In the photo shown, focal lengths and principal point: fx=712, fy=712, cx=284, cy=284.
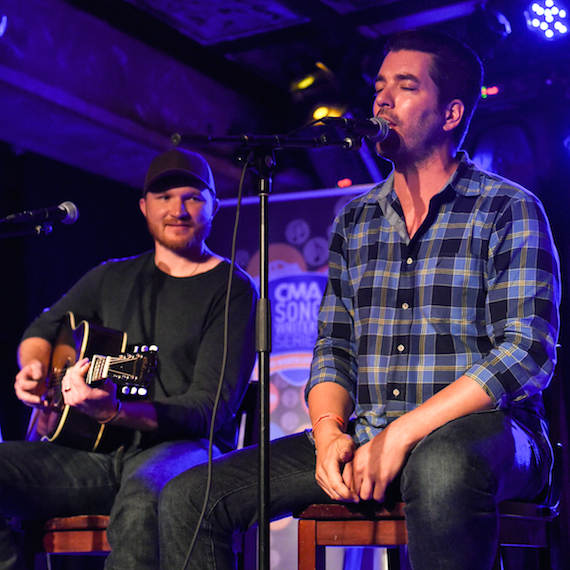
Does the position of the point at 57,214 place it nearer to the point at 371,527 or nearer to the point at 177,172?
the point at 177,172

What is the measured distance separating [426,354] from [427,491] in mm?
475

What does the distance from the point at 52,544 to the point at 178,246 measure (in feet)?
4.04

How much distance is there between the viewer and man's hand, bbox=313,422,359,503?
179cm

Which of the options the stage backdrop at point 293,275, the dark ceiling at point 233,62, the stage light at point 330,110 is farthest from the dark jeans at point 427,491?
the stage light at point 330,110

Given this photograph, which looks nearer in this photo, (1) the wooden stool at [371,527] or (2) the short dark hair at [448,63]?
(1) the wooden stool at [371,527]

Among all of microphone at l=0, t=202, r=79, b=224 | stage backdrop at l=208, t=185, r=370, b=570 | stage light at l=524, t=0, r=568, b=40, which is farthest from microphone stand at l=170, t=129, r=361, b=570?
stage light at l=524, t=0, r=568, b=40

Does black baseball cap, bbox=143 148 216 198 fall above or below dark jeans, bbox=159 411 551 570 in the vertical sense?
above

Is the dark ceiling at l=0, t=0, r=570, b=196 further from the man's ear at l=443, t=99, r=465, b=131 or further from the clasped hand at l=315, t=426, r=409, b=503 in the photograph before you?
the clasped hand at l=315, t=426, r=409, b=503

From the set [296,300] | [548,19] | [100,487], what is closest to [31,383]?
[100,487]

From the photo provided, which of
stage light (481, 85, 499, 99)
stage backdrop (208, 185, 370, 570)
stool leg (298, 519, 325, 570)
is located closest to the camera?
stool leg (298, 519, 325, 570)

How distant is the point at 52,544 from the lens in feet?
8.07

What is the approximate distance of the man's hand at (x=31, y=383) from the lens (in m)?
2.85

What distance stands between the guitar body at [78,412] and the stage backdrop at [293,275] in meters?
1.24

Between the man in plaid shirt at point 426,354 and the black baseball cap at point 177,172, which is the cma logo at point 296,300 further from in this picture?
the man in plaid shirt at point 426,354
